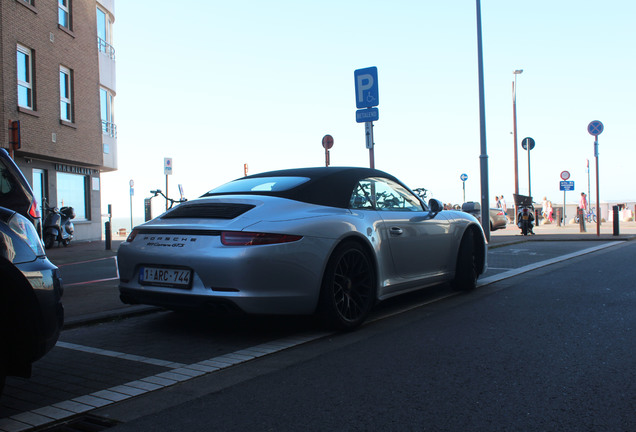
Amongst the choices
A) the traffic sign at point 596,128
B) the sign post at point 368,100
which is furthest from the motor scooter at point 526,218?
the sign post at point 368,100

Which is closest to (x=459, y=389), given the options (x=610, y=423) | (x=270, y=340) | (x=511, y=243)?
(x=610, y=423)

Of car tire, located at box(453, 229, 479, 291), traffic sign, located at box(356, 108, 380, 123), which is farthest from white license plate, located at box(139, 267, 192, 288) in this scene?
traffic sign, located at box(356, 108, 380, 123)

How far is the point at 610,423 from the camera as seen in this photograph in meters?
2.66

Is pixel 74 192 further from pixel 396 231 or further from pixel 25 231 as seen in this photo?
pixel 25 231

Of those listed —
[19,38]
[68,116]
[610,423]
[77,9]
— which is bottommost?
[610,423]

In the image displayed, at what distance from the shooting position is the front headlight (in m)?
2.83

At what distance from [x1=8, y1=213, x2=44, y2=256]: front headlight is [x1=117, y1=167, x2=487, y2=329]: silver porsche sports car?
131 centimetres

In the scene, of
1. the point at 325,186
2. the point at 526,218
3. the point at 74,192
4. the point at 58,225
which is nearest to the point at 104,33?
the point at 74,192

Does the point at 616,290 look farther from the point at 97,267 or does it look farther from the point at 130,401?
the point at 97,267

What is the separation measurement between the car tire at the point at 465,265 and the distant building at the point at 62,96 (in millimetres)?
11540

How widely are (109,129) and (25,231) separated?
21.6 m

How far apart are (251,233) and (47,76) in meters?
16.2

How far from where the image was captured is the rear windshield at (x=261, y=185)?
4.95 m

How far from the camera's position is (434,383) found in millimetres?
3291
